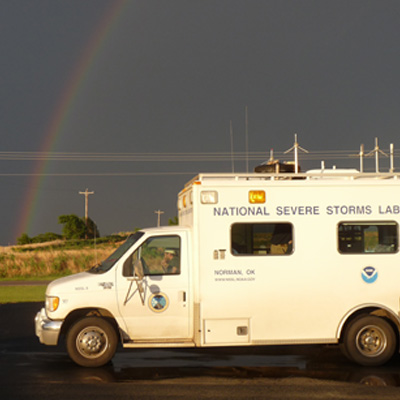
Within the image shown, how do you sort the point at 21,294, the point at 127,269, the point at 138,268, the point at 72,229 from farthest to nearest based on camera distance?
the point at 72,229, the point at 21,294, the point at 127,269, the point at 138,268

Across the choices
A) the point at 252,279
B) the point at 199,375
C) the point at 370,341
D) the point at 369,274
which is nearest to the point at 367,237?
the point at 369,274

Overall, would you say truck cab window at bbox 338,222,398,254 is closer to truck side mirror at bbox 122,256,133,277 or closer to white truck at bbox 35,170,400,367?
white truck at bbox 35,170,400,367

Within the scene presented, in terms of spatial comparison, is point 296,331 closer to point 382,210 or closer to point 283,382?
point 283,382

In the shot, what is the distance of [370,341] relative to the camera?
10.7 metres

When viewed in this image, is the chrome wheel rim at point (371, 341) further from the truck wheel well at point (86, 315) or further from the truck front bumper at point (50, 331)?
the truck front bumper at point (50, 331)

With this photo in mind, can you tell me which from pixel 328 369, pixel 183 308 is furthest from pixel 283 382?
pixel 183 308

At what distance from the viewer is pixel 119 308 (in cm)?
1047

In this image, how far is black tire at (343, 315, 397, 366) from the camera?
1063cm

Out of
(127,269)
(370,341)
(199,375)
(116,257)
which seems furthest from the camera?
(116,257)

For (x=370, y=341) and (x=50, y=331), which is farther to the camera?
(x=370, y=341)

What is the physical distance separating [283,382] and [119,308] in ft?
9.03

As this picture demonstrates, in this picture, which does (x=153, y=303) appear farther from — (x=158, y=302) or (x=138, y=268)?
(x=138, y=268)

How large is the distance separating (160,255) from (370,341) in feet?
11.7

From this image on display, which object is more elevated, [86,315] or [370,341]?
[86,315]
